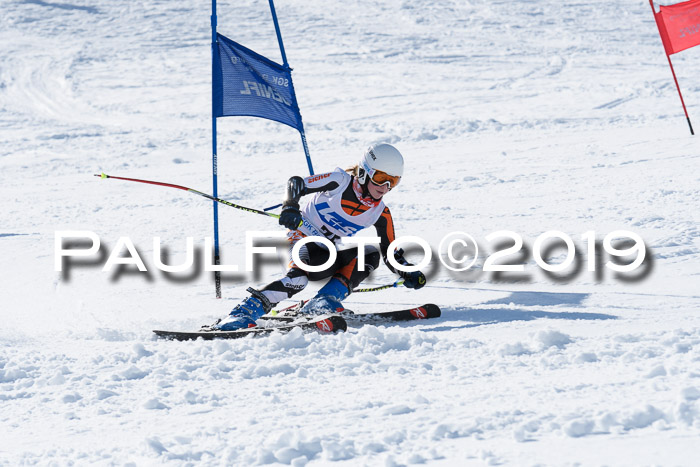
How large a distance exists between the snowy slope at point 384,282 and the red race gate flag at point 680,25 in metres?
1.52

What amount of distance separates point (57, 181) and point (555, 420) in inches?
479

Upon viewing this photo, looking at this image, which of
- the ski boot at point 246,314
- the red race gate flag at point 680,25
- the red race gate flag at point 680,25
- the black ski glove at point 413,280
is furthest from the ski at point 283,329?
the red race gate flag at point 680,25

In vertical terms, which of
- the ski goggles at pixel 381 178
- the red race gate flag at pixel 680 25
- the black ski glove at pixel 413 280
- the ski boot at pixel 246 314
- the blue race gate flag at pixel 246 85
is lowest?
the ski boot at pixel 246 314

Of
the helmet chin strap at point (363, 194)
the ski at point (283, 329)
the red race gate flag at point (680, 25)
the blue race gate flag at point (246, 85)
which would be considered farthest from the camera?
the red race gate flag at point (680, 25)

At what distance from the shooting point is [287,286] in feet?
17.3

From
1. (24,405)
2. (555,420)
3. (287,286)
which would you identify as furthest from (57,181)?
(555,420)

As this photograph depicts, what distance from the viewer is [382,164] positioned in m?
5.35

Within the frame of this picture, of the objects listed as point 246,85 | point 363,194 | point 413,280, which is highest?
point 246,85

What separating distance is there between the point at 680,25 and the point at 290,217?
9888 millimetres

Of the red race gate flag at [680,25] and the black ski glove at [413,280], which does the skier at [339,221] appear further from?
the red race gate flag at [680,25]

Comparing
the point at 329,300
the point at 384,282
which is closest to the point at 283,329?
the point at 329,300

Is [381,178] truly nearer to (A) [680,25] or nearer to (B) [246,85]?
(B) [246,85]

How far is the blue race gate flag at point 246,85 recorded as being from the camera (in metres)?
6.61

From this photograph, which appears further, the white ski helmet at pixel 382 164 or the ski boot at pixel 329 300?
the white ski helmet at pixel 382 164
